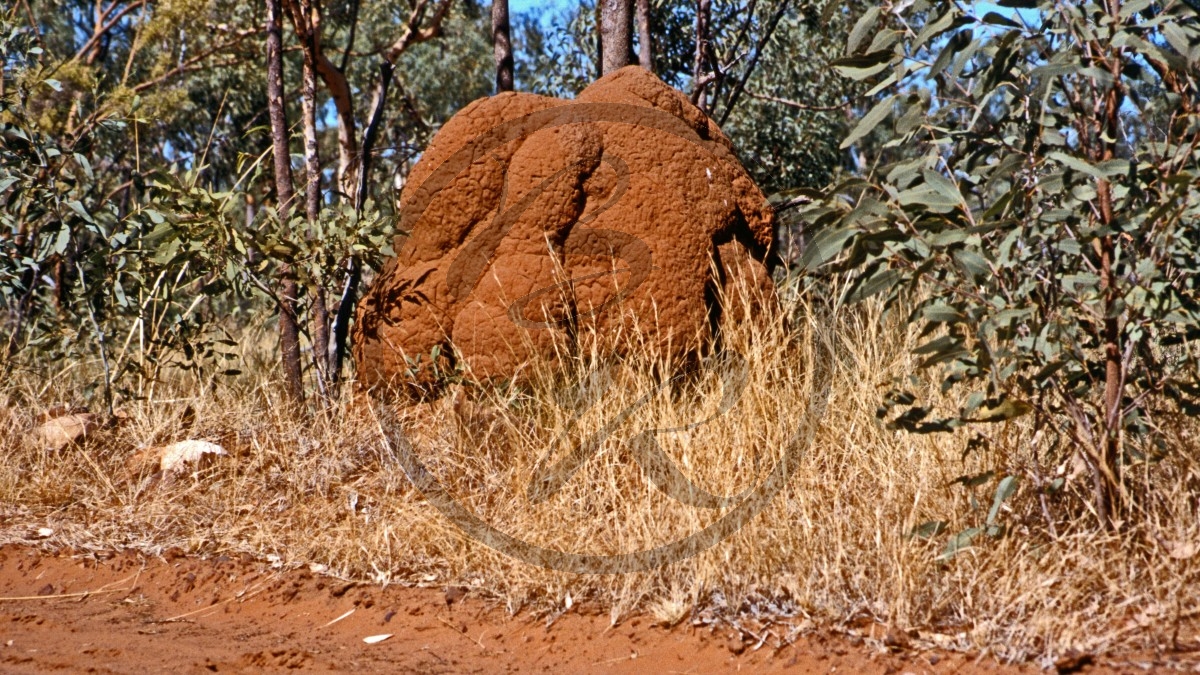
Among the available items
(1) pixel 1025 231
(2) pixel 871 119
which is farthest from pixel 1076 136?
(2) pixel 871 119

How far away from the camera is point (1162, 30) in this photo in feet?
10.3

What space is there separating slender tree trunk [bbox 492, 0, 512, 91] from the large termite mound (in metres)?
1.83

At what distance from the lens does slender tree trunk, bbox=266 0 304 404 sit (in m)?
5.62

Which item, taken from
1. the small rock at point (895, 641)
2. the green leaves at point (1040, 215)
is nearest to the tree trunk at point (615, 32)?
the green leaves at point (1040, 215)

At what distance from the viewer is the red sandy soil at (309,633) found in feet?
10.8

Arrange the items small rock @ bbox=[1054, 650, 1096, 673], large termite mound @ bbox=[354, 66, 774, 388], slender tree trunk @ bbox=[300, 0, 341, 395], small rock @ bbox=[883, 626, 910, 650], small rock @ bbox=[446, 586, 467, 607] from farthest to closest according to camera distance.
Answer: slender tree trunk @ bbox=[300, 0, 341, 395]
large termite mound @ bbox=[354, 66, 774, 388]
small rock @ bbox=[446, 586, 467, 607]
small rock @ bbox=[883, 626, 910, 650]
small rock @ bbox=[1054, 650, 1096, 673]

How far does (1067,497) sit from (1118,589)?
0.52m

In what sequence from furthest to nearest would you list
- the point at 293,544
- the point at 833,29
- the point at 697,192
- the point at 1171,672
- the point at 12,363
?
the point at 833,29 → the point at 12,363 → the point at 697,192 → the point at 293,544 → the point at 1171,672

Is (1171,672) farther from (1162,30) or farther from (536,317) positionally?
(536,317)

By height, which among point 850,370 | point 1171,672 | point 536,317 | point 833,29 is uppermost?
point 833,29

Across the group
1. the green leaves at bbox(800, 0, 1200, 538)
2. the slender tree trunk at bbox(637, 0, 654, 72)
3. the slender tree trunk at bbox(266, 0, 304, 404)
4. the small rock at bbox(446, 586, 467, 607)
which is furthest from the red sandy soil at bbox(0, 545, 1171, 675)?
the slender tree trunk at bbox(637, 0, 654, 72)

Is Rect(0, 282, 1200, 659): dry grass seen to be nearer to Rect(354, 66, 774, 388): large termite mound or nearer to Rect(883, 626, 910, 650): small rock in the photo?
Rect(883, 626, 910, 650): small rock

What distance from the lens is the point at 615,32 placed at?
6492mm

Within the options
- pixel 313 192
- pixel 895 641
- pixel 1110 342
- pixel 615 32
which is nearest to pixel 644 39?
pixel 615 32
